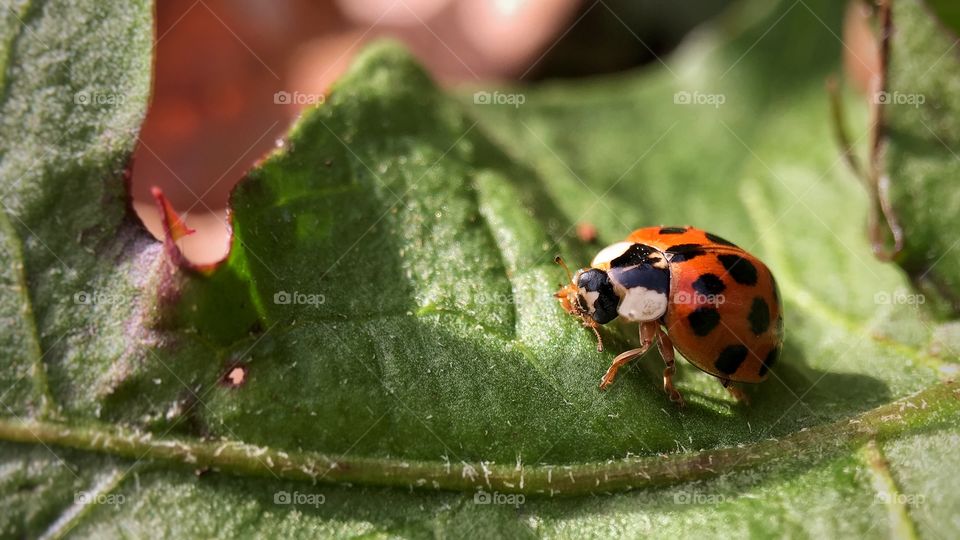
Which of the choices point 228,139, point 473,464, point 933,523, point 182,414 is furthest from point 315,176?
point 228,139

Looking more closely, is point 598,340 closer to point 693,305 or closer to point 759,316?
point 693,305

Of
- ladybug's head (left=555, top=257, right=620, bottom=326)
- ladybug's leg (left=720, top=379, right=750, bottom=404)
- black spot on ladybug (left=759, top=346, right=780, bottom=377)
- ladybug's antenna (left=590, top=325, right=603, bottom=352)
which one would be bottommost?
ladybug's leg (left=720, top=379, right=750, bottom=404)

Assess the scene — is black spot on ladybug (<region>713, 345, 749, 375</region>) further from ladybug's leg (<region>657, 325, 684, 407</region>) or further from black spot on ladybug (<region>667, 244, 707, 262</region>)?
black spot on ladybug (<region>667, 244, 707, 262</region>)

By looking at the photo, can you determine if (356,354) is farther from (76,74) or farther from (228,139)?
(228,139)

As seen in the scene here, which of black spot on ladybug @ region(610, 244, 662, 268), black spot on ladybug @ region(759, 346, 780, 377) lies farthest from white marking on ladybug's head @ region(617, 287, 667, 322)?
black spot on ladybug @ region(759, 346, 780, 377)

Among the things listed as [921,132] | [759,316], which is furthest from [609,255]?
[921,132]

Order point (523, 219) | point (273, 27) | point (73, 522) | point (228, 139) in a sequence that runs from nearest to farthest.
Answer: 1. point (73, 522)
2. point (523, 219)
3. point (228, 139)
4. point (273, 27)
